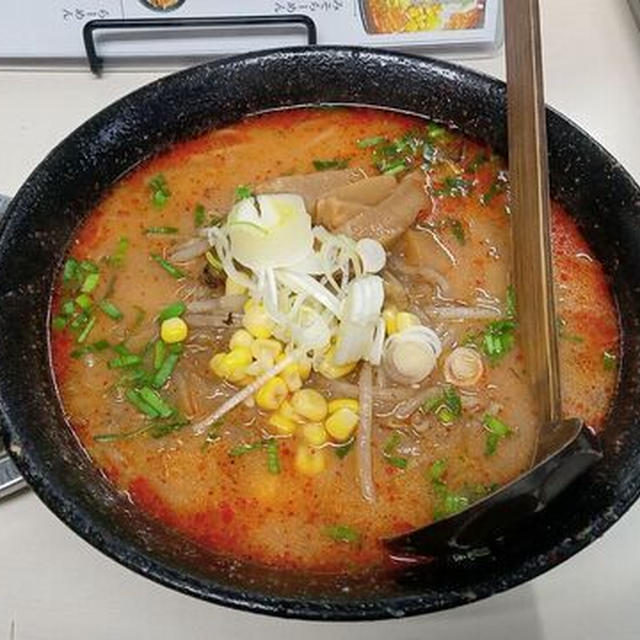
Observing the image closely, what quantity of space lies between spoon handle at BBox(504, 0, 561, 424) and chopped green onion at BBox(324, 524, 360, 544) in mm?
344

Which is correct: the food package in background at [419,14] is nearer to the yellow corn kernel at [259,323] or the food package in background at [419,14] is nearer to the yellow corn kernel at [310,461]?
the yellow corn kernel at [259,323]

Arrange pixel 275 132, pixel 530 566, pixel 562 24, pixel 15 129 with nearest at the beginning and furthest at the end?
pixel 530 566, pixel 275 132, pixel 15 129, pixel 562 24

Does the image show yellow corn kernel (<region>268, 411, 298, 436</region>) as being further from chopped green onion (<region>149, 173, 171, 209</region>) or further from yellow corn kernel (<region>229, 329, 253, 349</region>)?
chopped green onion (<region>149, 173, 171, 209</region>)

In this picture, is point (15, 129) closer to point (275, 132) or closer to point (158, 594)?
point (275, 132)

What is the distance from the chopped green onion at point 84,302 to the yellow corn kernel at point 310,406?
415mm

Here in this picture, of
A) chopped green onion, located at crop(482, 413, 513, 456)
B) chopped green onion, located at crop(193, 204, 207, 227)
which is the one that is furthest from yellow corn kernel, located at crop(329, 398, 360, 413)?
chopped green onion, located at crop(193, 204, 207, 227)

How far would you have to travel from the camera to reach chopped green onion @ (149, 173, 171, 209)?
1.86m

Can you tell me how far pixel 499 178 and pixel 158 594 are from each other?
0.98m

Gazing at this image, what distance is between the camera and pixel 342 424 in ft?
5.22

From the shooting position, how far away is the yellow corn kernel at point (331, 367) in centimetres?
163

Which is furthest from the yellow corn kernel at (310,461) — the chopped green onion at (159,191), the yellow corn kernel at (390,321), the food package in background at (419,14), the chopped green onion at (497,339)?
the food package in background at (419,14)

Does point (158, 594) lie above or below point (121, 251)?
below

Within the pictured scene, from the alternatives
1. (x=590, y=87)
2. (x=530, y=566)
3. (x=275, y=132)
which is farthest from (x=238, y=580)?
(x=590, y=87)

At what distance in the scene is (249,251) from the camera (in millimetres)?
1662
